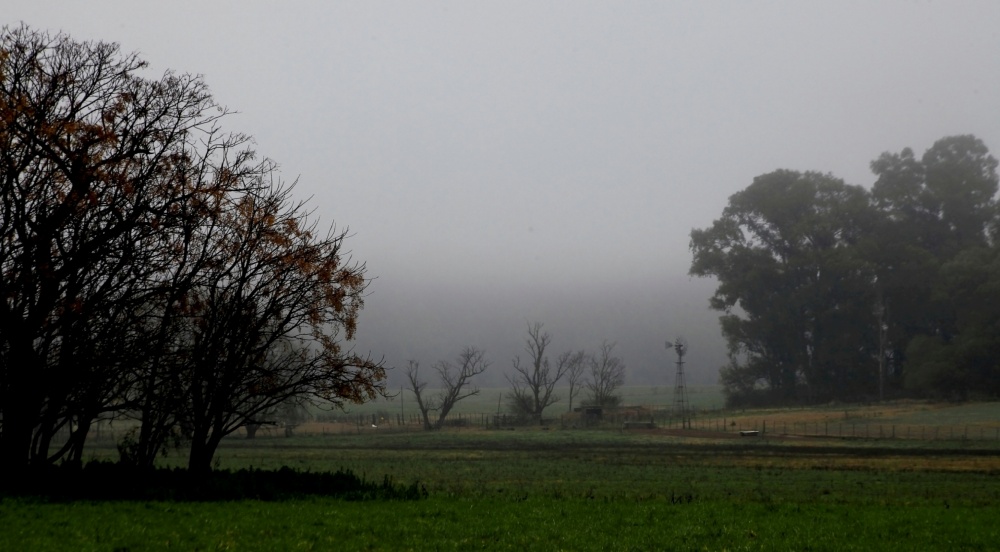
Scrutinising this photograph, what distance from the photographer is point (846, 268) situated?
310 feet

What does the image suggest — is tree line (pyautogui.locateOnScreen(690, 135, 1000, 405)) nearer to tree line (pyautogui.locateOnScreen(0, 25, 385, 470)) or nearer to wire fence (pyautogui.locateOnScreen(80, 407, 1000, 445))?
wire fence (pyautogui.locateOnScreen(80, 407, 1000, 445))

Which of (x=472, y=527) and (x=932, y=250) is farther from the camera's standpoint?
(x=932, y=250)

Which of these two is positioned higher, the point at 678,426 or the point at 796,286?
the point at 796,286

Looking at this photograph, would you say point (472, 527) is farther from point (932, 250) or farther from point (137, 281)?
point (932, 250)

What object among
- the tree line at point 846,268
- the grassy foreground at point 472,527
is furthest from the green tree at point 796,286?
the grassy foreground at point 472,527

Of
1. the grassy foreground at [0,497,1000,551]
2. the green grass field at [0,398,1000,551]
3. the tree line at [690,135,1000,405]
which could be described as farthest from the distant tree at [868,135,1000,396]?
the grassy foreground at [0,497,1000,551]

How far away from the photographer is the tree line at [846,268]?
95188 millimetres

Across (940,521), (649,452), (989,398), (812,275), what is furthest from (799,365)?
(940,521)

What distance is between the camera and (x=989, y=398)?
8294 centimetres

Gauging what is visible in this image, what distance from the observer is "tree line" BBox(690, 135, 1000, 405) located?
312 feet

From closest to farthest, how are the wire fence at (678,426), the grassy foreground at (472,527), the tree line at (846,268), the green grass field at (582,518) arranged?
the grassy foreground at (472,527), the green grass field at (582,518), the wire fence at (678,426), the tree line at (846,268)

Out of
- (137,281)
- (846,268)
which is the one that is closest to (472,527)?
(137,281)

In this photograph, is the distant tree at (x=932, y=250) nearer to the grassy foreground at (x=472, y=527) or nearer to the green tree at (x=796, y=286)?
the green tree at (x=796, y=286)

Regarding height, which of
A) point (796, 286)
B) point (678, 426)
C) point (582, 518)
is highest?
point (796, 286)
